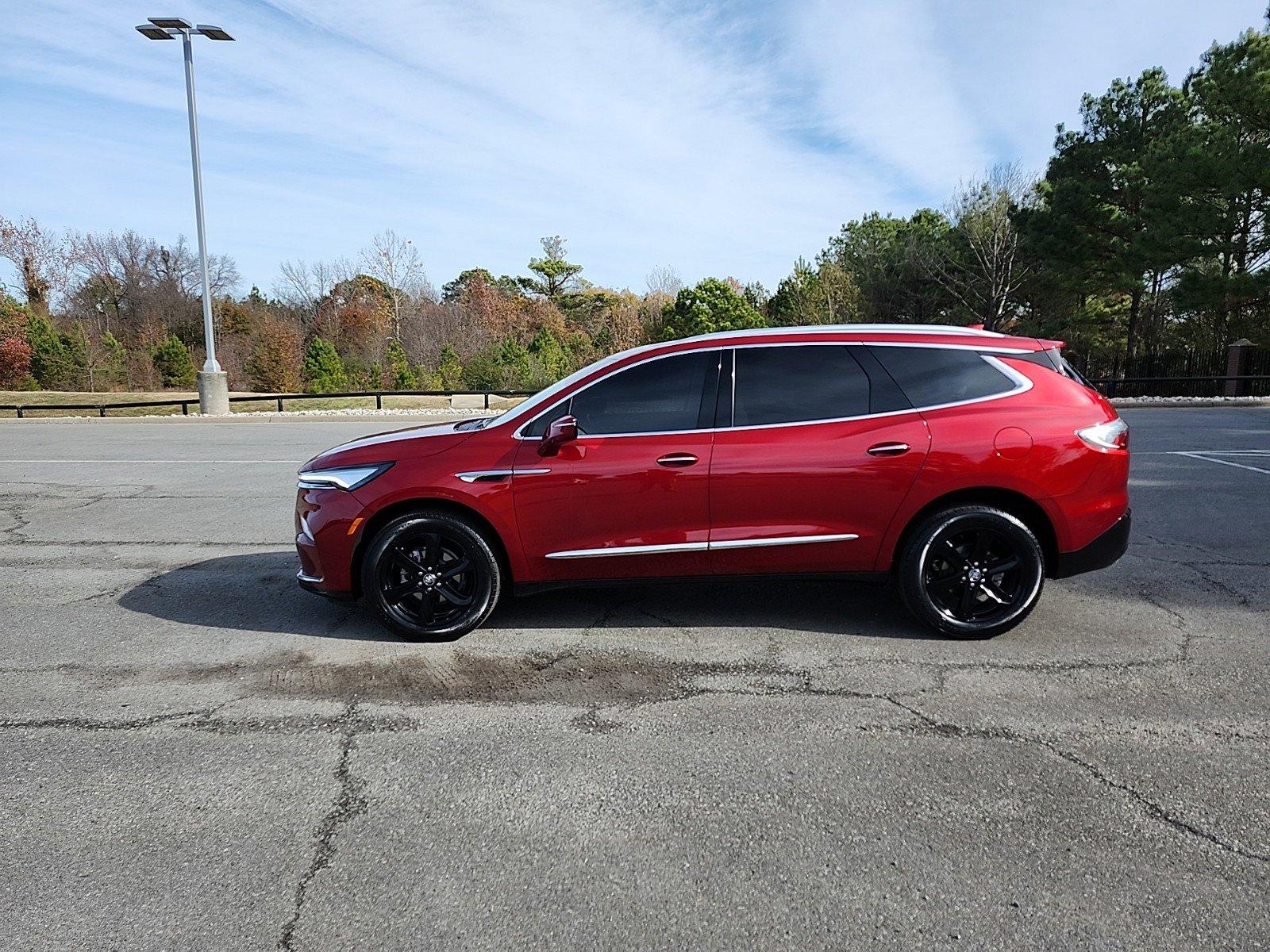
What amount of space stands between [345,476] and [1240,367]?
1188 inches

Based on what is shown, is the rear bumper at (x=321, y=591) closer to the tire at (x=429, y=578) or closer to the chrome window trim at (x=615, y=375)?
the tire at (x=429, y=578)

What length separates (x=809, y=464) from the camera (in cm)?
457

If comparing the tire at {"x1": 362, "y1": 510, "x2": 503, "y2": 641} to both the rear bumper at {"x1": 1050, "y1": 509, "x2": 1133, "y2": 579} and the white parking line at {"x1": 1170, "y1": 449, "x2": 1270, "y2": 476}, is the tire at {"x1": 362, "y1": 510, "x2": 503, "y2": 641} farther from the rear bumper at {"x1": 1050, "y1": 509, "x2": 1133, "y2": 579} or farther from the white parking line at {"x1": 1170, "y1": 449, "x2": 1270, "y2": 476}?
the white parking line at {"x1": 1170, "y1": 449, "x2": 1270, "y2": 476}

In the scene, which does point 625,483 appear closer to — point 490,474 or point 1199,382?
point 490,474

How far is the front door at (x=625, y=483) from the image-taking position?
181 inches

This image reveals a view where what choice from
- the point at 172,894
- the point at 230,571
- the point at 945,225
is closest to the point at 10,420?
the point at 230,571

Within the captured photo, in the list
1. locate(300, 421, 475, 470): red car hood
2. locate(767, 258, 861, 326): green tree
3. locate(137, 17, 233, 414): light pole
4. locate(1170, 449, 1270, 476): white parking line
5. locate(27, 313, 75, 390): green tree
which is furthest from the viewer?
locate(767, 258, 861, 326): green tree

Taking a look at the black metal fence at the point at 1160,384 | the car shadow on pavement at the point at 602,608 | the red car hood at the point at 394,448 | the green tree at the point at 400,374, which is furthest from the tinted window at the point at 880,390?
the green tree at the point at 400,374

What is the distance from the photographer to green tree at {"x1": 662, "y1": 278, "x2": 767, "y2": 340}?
49.3 m

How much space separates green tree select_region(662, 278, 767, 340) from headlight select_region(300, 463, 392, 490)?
45.0 m

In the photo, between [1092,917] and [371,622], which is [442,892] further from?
[371,622]

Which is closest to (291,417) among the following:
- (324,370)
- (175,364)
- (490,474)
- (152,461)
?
(152,461)

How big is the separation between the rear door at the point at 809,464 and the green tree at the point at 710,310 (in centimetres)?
4485

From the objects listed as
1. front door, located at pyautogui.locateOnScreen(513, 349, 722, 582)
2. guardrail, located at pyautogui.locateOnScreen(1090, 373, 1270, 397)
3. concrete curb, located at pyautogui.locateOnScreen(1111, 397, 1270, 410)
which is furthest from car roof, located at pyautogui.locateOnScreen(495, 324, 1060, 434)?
guardrail, located at pyautogui.locateOnScreen(1090, 373, 1270, 397)
